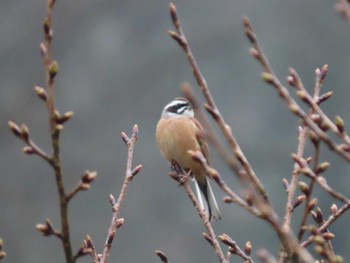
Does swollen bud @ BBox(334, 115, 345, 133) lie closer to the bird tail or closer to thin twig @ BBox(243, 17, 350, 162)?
thin twig @ BBox(243, 17, 350, 162)

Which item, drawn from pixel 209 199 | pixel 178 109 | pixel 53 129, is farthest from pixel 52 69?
pixel 178 109

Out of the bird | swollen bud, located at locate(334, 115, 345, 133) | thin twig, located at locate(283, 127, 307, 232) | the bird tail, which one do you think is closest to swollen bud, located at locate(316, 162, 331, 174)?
swollen bud, located at locate(334, 115, 345, 133)

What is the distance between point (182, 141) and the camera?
446cm

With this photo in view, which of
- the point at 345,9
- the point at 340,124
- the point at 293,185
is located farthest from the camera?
the point at 293,185

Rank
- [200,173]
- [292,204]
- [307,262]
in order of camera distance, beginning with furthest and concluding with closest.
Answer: [200,173]
[292,204]
[307,262]

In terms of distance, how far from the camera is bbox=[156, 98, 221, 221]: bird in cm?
427

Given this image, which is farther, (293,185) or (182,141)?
(182,141)

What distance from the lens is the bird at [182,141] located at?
427 cm

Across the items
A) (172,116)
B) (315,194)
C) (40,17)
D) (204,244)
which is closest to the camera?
(172,116)

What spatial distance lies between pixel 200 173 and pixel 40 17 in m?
11.1

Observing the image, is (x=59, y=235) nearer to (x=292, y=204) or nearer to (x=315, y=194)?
(x=292, y=204)

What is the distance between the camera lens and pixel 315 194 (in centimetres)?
1145

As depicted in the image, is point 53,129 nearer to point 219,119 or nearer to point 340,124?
point 219,119


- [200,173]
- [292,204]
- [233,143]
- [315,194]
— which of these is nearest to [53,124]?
[233,143]
